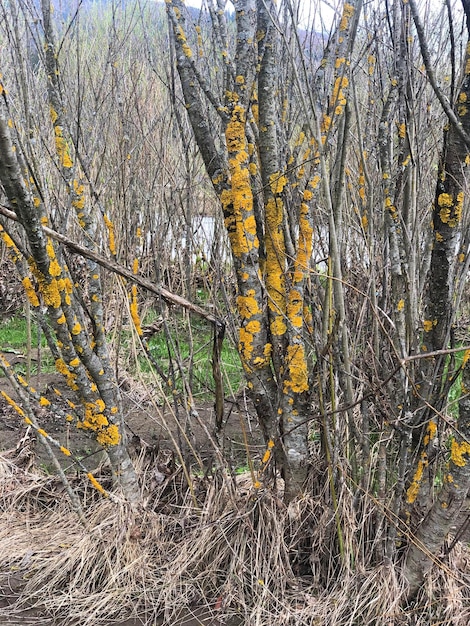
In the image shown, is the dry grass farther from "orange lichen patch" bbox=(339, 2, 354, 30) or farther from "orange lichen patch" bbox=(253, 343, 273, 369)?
"orange lichen patch" bbox=(339, 2, 354, 30)

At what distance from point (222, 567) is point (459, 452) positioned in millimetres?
1235

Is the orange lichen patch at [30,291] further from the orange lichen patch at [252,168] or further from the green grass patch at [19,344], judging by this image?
the green grass patch at [19,344]

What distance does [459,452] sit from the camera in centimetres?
183

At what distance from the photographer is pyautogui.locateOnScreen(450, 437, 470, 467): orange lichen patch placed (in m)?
1.80

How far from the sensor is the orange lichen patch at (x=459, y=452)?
5.91 ft

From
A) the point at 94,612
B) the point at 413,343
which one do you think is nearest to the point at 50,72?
the point at 413,343

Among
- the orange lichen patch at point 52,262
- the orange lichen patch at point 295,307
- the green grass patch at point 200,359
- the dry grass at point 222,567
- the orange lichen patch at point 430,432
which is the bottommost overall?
the green grass patch at point 200,359

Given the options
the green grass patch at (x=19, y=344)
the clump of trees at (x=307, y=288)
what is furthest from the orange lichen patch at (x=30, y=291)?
the green grass patch at (x=19, y=344)

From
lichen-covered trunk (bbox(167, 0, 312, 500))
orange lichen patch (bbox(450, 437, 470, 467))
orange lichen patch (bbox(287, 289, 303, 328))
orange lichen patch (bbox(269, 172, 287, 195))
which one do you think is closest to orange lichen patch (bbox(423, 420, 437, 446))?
orange lichen patch (bbox(450, 437, 470, 467))

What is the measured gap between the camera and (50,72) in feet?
8.39

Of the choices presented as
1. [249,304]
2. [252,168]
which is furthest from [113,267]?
[252,168]

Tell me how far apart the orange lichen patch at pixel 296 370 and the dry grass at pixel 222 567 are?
0.52m

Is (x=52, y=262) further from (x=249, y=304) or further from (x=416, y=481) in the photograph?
(x=416, y=481)

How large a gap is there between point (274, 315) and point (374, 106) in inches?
68.3
